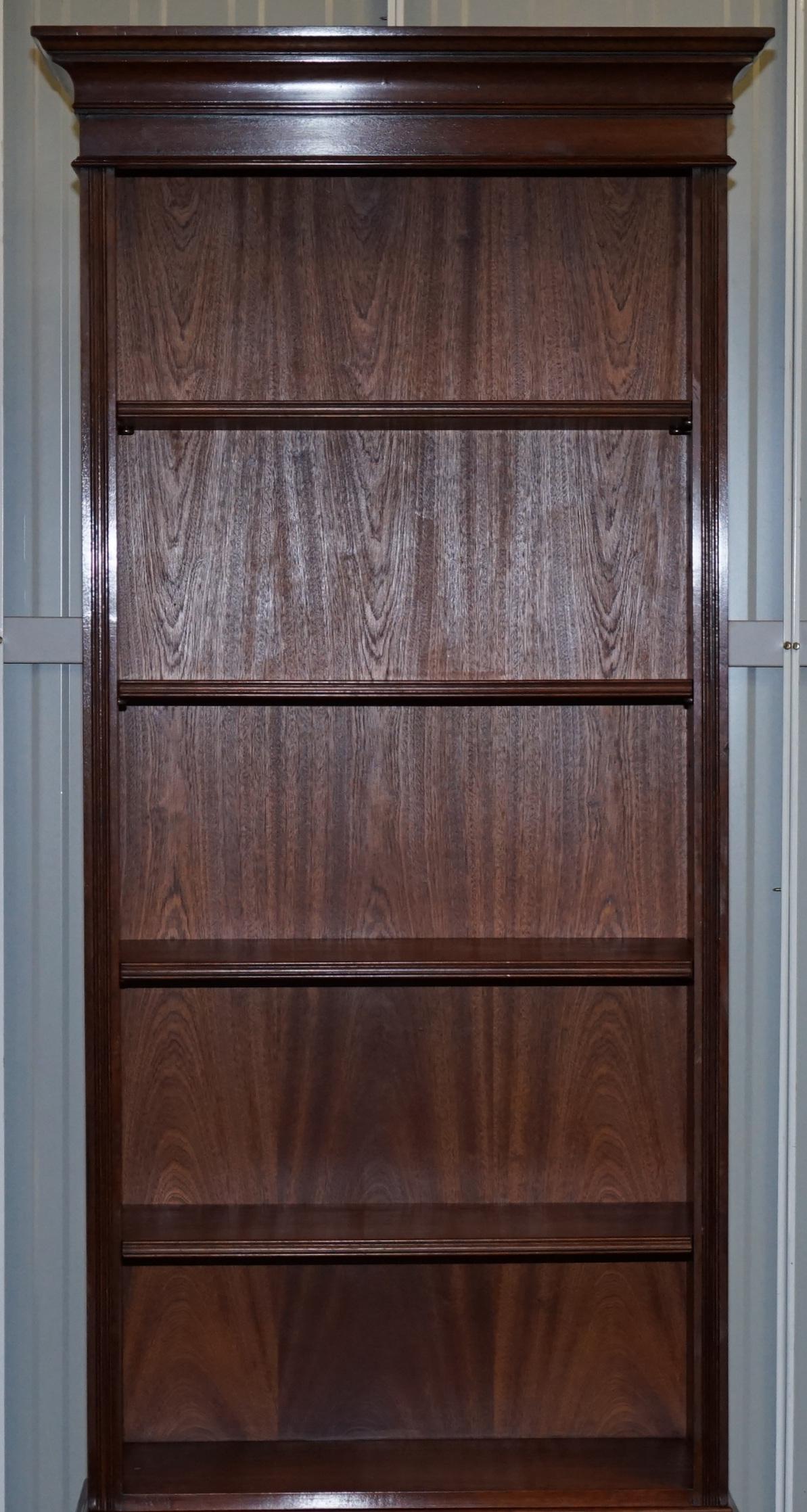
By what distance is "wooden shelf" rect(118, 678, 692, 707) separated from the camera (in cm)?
164

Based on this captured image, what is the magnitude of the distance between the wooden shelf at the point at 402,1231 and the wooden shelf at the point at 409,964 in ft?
1.17

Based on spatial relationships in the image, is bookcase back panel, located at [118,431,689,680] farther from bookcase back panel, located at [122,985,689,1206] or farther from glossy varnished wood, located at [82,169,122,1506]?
bookcase back panel, located at [122,985,689,1206]

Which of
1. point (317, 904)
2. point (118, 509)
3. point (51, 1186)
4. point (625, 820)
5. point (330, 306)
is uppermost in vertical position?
point (330, 306)

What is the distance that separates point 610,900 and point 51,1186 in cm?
98

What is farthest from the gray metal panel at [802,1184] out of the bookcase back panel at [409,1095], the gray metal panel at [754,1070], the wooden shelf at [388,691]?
the wooden shelf at [388,691]

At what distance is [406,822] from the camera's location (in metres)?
1.84

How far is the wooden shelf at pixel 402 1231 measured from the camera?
1654 mm

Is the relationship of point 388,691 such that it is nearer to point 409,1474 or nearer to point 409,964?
point 409,964

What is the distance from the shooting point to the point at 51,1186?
6.28 feet

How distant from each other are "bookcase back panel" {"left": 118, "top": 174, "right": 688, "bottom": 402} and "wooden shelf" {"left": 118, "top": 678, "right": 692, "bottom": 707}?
0.44 m

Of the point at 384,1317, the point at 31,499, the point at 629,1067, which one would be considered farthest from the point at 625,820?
the point at 31,499

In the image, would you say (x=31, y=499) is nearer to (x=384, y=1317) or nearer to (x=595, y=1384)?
(x=384, y=1317)

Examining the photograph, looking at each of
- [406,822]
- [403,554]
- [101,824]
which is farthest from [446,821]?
[101,824]

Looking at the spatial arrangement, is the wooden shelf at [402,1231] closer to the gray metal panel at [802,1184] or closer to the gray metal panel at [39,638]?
the gray metal panel at [802,1184]
